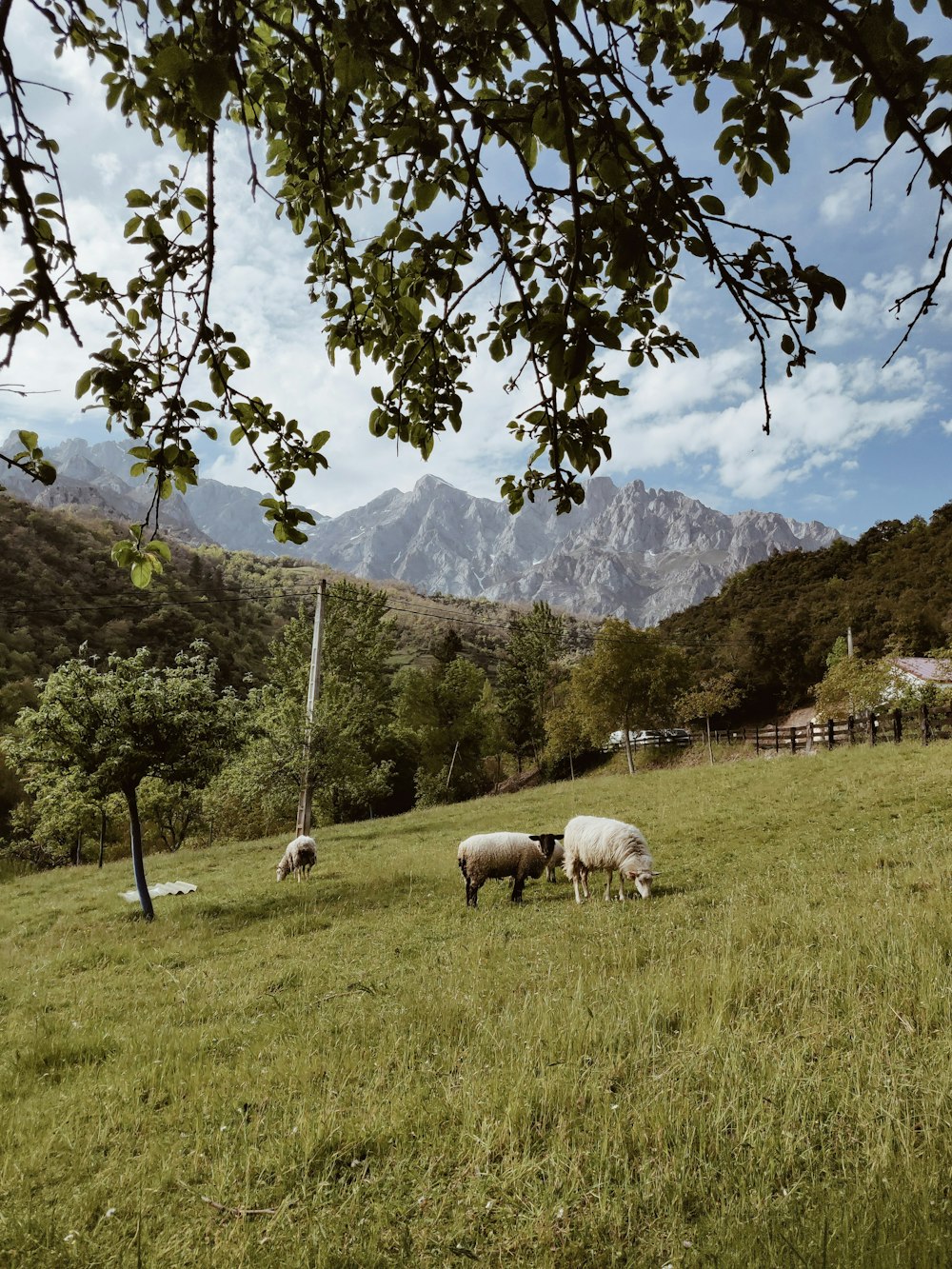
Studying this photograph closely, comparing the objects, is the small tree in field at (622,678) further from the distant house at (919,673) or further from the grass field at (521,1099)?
the grass field at (521,1099)

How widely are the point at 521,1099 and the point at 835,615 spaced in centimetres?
6444

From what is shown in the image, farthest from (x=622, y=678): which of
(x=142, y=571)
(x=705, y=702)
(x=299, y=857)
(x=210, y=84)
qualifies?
(x=210, y=84)

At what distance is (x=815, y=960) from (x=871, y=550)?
7657 centimetres

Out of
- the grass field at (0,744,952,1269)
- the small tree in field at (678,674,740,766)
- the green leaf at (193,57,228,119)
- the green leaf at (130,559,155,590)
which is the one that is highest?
the green leaf at (193,57,228,119)

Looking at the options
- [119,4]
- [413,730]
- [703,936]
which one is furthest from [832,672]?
[119,4]

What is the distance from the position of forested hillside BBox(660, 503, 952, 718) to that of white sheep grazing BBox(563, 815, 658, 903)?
41.4 meters

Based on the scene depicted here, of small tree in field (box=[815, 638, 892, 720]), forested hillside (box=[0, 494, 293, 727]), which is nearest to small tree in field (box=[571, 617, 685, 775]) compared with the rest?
small tree in field (box=[815, 638, 892, 720])

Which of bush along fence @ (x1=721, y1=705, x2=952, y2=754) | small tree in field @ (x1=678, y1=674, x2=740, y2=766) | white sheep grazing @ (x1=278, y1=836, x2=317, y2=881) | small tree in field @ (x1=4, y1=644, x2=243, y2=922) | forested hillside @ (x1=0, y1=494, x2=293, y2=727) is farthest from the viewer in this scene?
forested hillside @ (x1=0, y1=494, x2=293, y2=727)

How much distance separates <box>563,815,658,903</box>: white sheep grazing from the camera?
36.0ft

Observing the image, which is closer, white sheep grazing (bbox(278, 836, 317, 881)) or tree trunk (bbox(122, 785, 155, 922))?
tree trunk (bbox(122, 785, 155, 922))

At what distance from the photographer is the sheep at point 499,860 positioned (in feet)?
40.0

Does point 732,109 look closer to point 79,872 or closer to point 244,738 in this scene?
point 244,738

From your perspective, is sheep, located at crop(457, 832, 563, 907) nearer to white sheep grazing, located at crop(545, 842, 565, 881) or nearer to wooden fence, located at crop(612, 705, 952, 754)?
white sheep grazing, located at crop(545, 842, 565, 881)

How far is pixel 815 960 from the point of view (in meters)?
4.96
